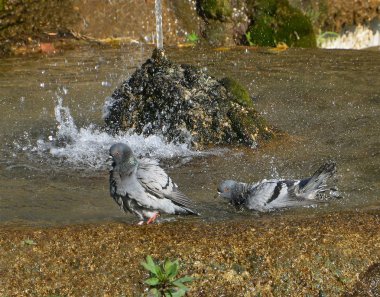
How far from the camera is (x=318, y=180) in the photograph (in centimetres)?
569

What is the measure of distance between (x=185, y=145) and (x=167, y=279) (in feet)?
10.9

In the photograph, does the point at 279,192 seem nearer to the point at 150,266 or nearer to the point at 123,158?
the point at 123,158

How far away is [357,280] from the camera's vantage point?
15.0 ft

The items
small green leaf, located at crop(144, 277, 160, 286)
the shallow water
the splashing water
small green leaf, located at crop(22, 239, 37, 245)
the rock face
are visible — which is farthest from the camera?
the rock face

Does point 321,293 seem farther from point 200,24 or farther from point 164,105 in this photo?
point 200,24

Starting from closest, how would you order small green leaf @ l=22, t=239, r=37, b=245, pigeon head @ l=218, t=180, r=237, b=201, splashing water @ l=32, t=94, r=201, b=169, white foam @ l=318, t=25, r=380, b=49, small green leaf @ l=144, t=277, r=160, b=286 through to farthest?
small green leaf @ l=144, t=277, r=160, b=286, small green leaf @ l=22, t=239, r=37, b=245, pigeon head @ l=218, t=180, r=237, b=201, splashing water @ l=32, t=94, r=201, b=169, white foam @ l=318, t=25, r=380, b=49

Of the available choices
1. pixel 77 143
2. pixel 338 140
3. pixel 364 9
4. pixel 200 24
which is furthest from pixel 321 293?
pixel 364 9

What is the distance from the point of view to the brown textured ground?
4.51 metres

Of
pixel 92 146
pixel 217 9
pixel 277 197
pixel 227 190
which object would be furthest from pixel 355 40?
pixel 277 197

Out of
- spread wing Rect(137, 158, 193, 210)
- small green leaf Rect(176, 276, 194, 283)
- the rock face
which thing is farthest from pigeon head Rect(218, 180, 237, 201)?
the rock face

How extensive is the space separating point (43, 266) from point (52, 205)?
4.47 feet

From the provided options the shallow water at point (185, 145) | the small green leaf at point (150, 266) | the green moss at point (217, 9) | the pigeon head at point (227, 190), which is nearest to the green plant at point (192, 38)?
the green moss at point (217, 9)

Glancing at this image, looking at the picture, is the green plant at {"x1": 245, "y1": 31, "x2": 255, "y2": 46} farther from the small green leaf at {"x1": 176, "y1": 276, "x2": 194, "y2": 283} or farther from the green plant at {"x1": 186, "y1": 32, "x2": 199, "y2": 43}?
the small green leaf at {"x1": 176, "y1": 276, "x2": 194, "y2": 283}

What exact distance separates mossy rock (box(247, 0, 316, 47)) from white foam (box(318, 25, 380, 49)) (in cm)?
65
